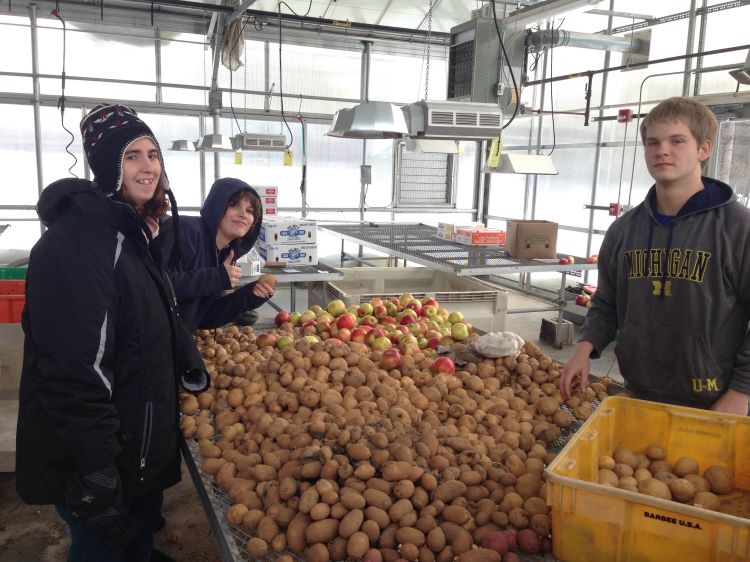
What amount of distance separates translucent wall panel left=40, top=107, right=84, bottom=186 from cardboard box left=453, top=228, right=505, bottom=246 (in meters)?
4.85

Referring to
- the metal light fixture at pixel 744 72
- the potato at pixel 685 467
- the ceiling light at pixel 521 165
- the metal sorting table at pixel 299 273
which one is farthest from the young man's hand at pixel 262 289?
the ceiling light at pixel 521 165

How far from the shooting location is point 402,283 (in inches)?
205

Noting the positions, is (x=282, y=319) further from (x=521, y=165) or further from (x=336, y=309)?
(x=521, y=165)

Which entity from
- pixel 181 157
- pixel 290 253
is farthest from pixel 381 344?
pixel 181 157

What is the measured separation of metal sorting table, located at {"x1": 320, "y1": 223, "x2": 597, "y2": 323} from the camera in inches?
179

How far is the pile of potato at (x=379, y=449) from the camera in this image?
4.16 ft

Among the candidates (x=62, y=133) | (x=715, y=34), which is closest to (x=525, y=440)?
(x=715, y=34)

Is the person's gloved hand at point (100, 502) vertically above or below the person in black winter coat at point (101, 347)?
below

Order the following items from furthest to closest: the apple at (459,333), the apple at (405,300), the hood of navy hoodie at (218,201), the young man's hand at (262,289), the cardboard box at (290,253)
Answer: the cardboard box at (290,253)
the apple at (405,300)
the apple at (459,333)
the hood of navy hoodie at (218,201)
the young man's hand at (262,289)

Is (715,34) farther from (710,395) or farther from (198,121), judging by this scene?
(198,121)

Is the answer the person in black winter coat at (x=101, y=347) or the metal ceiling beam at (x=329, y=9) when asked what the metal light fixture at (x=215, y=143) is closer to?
the metal ceiling beam at (x=329, y=9)

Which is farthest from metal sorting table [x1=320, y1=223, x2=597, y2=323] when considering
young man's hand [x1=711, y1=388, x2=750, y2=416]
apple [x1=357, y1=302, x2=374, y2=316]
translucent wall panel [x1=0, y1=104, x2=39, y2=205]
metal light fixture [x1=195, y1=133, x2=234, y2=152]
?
translucent wall panel [x1=0, y1=104, x2=39, y2=205]

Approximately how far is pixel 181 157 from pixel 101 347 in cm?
713

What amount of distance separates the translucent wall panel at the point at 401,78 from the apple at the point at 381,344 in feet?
22.4
